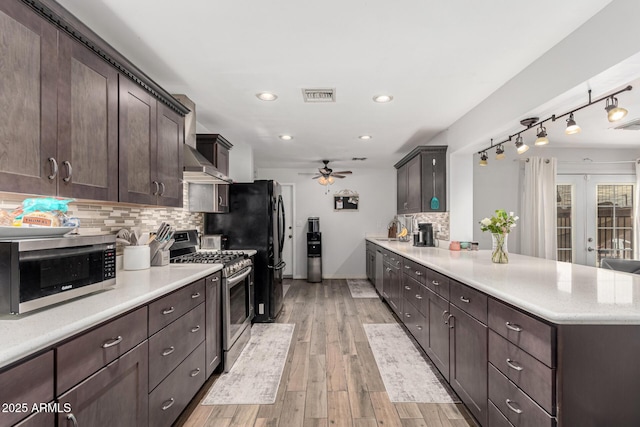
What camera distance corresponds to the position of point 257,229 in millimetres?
3844

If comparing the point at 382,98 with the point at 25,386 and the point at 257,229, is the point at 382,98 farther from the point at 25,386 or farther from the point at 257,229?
the point at 25,386

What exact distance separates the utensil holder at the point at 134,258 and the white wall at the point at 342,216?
15.0 feet

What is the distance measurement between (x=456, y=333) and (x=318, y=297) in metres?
3.24

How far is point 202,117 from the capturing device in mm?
3490

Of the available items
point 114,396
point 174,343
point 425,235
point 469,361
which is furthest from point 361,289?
point 114,396

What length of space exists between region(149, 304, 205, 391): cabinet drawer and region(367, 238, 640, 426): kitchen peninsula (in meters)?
1.76

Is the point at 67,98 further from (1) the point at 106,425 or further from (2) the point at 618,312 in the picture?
(2) the point at 618,312

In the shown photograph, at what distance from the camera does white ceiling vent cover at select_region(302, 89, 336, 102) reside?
9.09ft

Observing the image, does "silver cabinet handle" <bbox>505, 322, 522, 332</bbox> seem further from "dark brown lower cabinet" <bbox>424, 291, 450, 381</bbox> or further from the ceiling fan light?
the ceiling fan light

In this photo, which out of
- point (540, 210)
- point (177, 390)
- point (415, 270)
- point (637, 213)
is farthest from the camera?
point (540, 210)

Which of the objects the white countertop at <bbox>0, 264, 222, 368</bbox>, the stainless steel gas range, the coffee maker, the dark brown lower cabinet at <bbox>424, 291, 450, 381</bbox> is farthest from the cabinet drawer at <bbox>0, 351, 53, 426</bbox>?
the coffee maker

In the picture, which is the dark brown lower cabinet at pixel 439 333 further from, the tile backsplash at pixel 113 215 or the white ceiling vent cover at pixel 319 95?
the tile backsplash at pixel 113 215

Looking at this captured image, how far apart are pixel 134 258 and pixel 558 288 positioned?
2663mm

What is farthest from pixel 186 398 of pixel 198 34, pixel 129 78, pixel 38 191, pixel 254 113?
pixel 254 113
